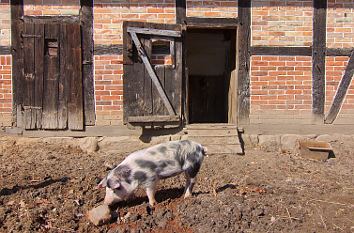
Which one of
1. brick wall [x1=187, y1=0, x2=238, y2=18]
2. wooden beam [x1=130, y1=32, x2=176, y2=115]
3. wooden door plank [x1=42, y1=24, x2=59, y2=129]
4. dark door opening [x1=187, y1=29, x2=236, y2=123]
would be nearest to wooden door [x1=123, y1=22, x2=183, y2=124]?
wooden beam [x1=130, y1=32, x2=176, y2=115]

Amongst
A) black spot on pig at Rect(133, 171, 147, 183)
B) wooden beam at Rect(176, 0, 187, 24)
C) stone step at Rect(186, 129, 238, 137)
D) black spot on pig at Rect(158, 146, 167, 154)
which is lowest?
black spot on pig at Rect(133, 171, 147, 183)

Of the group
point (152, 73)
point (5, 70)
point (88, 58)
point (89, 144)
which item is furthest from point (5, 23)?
point (152, 73)

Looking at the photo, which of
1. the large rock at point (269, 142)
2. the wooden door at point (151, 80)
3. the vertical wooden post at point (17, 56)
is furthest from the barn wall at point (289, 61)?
the vertical wooden post at point (17, 56)

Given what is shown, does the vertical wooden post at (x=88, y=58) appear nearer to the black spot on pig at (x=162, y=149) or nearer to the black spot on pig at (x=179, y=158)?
the black spot on pig at (x=162, y=149)

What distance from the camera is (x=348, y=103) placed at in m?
8.32

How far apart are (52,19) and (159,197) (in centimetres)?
399

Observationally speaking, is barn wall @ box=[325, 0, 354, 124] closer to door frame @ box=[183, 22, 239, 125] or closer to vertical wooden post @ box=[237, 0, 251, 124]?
vertical wooden post @ box=[237, 0, 251, 124]

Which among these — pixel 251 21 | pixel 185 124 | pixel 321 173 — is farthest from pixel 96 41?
pixel 321 173

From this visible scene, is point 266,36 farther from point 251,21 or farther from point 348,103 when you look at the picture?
point 348,103

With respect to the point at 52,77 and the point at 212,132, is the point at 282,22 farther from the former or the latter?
the point at 52,77

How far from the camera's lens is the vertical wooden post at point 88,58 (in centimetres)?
790

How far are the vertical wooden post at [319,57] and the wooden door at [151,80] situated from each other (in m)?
2.50

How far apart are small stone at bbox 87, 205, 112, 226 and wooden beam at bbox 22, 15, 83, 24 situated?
405 centimetres

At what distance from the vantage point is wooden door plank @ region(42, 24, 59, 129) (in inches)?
312
